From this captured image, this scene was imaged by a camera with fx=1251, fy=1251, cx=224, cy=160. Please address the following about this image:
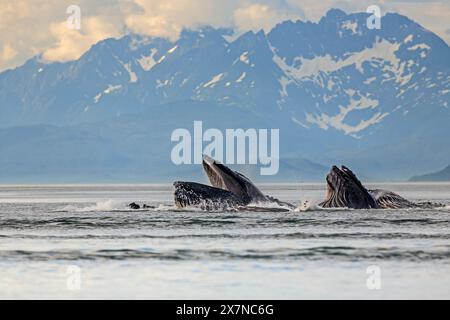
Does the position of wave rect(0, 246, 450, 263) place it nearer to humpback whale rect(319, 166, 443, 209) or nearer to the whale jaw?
humpback whale rect(319, 166, 443, 209)

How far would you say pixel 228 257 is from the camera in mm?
43406

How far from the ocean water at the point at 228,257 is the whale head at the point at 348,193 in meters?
2.99

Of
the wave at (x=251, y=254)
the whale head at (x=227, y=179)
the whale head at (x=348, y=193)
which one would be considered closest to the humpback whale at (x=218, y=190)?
the whale head at (x=227, y=179)

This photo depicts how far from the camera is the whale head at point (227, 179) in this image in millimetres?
66688

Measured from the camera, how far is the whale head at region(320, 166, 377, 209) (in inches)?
2670

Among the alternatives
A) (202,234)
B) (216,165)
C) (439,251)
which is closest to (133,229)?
(202,234)

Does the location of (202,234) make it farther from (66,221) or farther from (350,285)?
(350,285)

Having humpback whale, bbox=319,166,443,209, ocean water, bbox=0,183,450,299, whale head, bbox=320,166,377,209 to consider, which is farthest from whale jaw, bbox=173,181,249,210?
humpback whale, bbox=319,166,443,209

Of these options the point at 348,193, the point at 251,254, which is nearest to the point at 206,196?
the point at 348,193

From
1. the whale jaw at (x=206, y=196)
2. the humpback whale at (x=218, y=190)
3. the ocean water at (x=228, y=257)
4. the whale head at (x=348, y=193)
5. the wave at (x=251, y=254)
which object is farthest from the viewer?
the whale head at (x=348, y=193)

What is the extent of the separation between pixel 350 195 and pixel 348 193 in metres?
0.23

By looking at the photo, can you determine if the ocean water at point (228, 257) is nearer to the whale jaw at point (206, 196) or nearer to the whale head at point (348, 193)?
the whale jaw at point (206, 196)

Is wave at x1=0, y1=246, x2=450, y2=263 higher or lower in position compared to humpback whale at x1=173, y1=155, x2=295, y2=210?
lower
